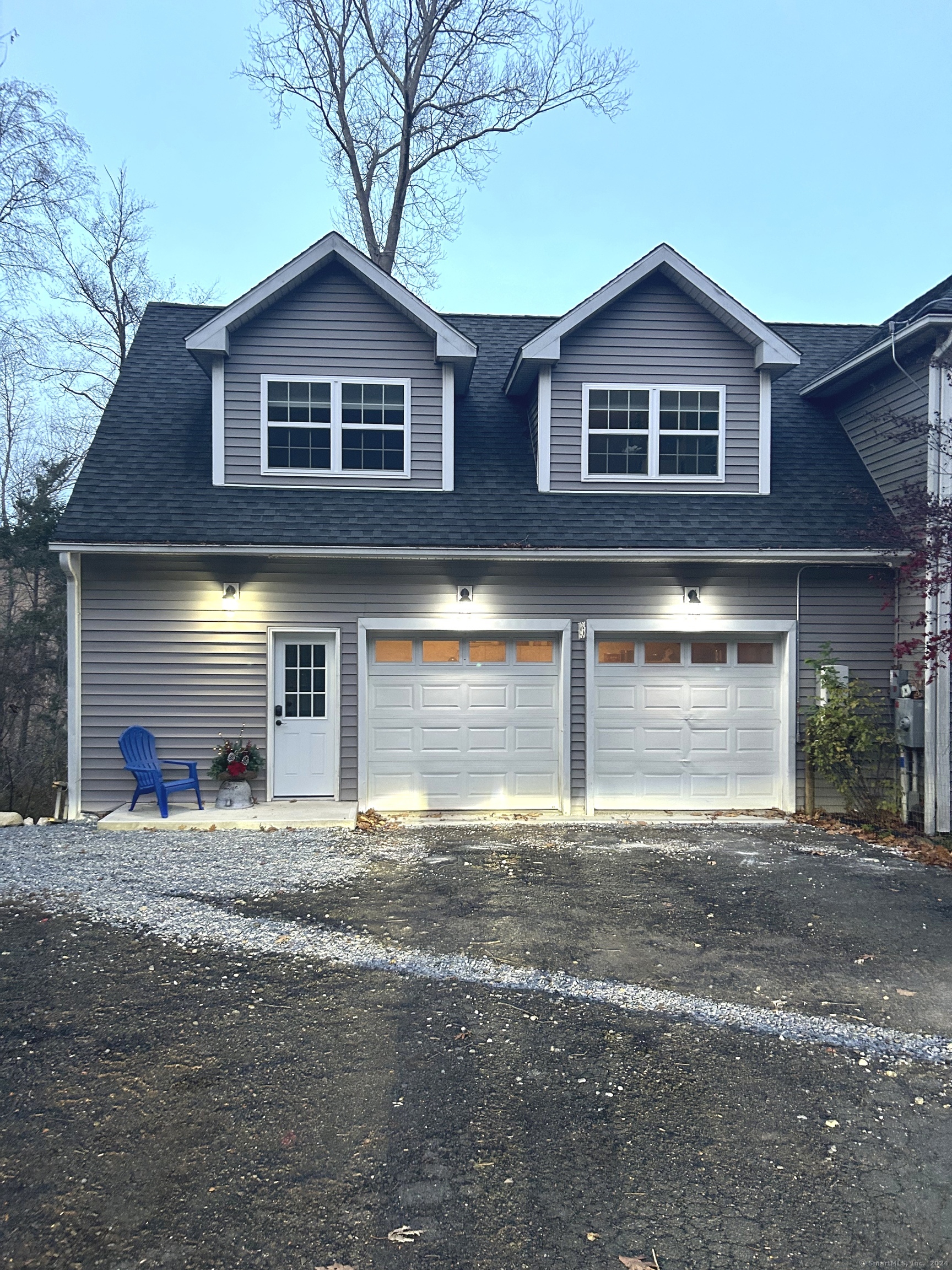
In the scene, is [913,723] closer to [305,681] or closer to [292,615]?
[305,681]

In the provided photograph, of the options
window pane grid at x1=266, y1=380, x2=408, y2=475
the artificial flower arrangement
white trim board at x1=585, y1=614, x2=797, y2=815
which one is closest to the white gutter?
white trim board at x1=585, y1=614, x2=797, y2=815

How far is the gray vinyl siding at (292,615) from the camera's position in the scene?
8.84m

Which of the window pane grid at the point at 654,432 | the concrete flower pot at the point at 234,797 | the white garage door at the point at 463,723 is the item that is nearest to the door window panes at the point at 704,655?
the white garage door at the point at 463,723

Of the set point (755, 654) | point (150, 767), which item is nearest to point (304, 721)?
point (150, 767)

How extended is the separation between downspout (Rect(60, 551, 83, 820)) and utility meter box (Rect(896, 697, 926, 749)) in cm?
894

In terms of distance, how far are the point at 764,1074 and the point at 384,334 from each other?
857 centimetres

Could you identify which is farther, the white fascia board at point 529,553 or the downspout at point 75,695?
the downspout at point 75,695

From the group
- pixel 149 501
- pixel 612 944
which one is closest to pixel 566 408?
pixel 149 501

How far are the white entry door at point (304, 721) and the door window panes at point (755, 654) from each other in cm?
480

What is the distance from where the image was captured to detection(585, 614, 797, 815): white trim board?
9258 millimetres

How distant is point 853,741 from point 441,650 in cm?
470

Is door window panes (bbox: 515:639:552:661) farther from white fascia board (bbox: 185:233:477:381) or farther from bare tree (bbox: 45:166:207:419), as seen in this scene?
bare tree (bbox: 45:166:207:419)

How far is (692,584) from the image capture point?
30.6ft

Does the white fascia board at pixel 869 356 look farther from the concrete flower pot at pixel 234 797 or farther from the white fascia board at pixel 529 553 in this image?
the concrete flower pot at pixel 234 797
